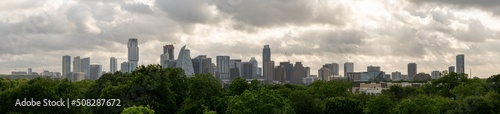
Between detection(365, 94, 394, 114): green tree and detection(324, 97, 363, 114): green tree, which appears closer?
detection(365, 94, 394, 114): green tree

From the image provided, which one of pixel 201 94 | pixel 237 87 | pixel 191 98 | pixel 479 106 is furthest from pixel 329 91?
pixel 191 98

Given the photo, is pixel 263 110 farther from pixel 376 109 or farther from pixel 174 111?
pixel 376 109

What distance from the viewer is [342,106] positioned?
252 ft

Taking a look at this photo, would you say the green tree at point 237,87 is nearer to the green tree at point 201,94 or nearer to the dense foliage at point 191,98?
the dense foliage at point 191,98

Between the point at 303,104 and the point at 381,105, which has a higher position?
the point at 381,105

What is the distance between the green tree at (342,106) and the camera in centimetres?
7669

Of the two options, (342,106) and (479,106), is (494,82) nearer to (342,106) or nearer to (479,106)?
(342,106)

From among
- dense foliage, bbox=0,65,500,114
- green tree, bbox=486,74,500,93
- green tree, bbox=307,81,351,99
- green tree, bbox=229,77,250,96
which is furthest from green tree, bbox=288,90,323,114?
green tree, bbox=486,74,500,93

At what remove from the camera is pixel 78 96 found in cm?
6238

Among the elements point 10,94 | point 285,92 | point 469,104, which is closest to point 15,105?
point 10,94

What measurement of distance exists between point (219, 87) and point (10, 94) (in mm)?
22193

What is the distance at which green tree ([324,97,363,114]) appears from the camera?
76.7 metres

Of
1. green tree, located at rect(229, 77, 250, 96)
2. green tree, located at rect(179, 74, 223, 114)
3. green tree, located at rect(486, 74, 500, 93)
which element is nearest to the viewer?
green tree, located at rect(179, 74, 223, 114)

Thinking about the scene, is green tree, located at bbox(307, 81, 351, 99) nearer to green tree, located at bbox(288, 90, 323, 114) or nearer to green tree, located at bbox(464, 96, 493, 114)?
green tree, located at bbox(288, 90, 323, 114)
